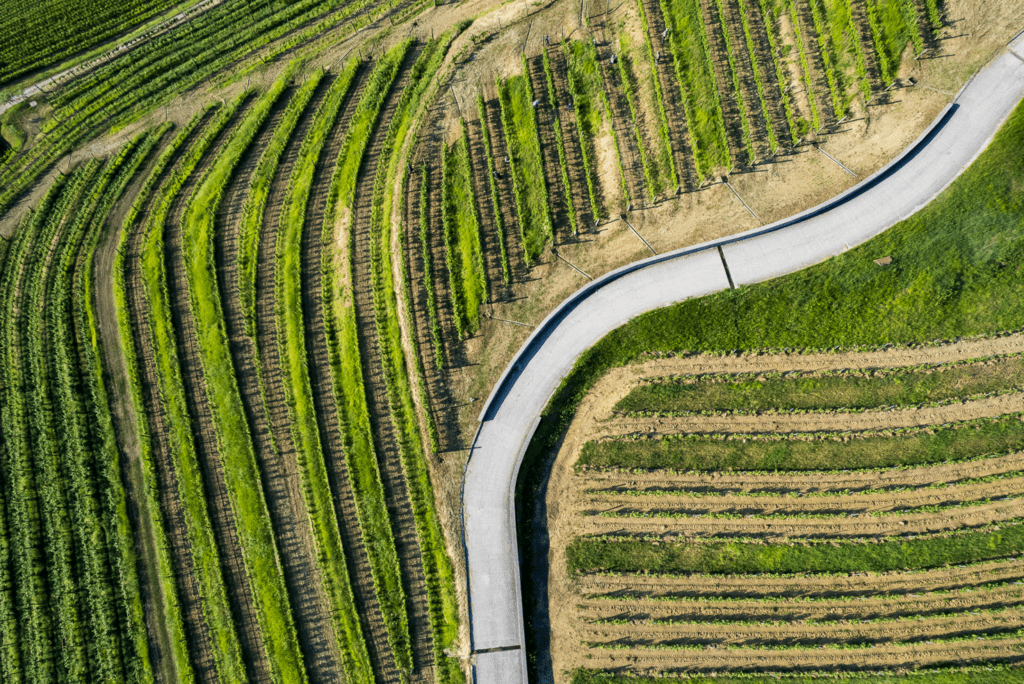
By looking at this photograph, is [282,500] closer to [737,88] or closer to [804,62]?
[737,88]

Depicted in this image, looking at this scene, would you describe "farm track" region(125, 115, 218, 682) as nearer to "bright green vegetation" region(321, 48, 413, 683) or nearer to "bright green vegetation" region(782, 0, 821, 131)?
"bright green vegetation" region(321, 48, 413, 683)

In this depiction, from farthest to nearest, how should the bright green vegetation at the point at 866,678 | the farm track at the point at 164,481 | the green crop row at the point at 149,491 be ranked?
the farm track at the point at 164,481 → the green crop row at the point at 149,491 → the bright green vegetation at the point at 866,678

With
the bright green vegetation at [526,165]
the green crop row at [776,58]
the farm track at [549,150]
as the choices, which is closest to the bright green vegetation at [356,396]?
the bright green vegetation at [526,165]

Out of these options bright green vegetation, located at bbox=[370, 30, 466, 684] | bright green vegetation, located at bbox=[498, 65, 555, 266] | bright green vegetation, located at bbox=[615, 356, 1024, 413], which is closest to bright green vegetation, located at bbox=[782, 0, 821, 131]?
bright green vegetation, located at bbox=[615, 356, 1024, 413]

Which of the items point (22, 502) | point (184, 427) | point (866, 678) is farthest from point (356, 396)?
point (866, 678)

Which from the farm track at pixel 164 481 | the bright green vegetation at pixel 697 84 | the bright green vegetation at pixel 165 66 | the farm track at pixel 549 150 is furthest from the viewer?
the bright green vegetation at pixel 165 66

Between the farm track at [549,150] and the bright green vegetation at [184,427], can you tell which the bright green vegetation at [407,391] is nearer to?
the farm track at [549,150]

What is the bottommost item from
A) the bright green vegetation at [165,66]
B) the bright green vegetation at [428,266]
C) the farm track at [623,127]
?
the bright green vegetation at [428,266]
